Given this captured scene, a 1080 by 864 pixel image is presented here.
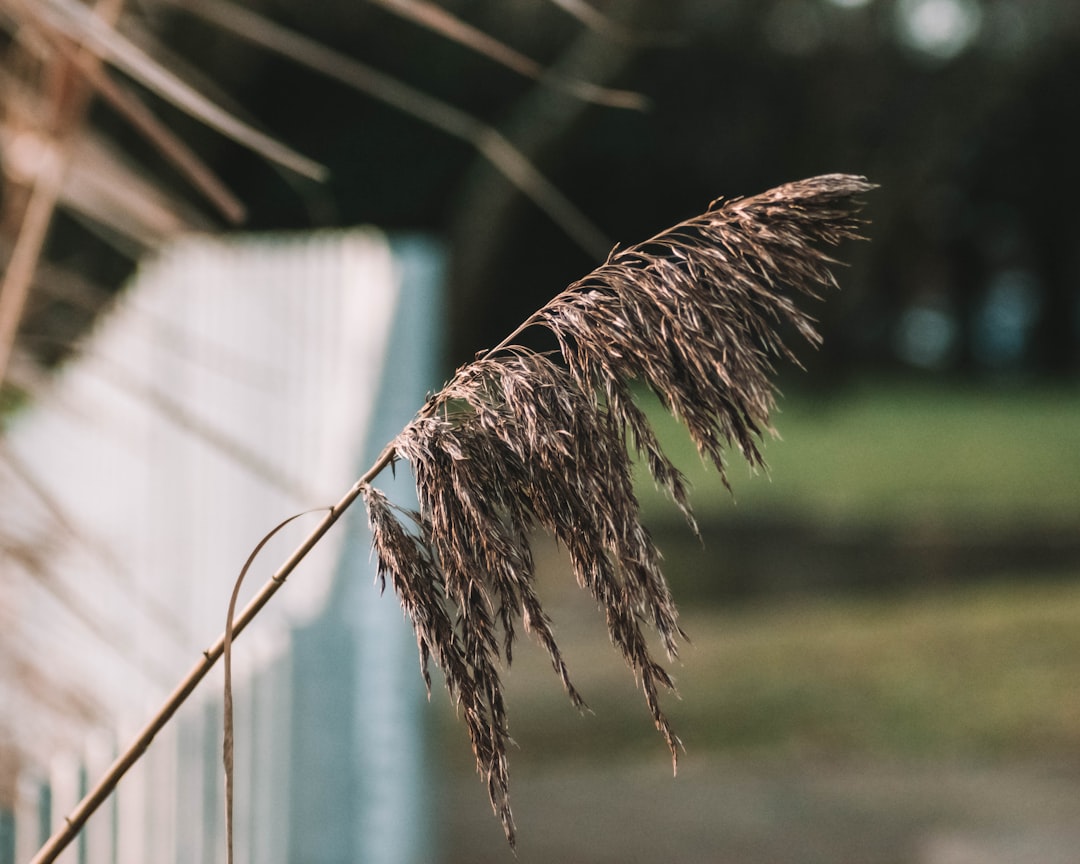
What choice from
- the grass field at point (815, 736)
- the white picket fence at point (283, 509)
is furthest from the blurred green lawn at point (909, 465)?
the white picket fence at point (283, 509)

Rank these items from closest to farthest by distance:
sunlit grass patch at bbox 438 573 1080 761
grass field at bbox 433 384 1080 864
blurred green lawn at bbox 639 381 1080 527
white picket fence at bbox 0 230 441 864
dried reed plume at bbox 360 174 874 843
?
dried reed plume at bbox 360 174 874 843, white picket fence at bbox 0 230 441 864, grass field at bbox 433 384 1080 864, sunlit grass patch at bbox 438 573 1080 761, blurred green lawn at bbox 639 381 1080 527

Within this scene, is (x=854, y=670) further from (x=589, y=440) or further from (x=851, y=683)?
(x=589, y=440)

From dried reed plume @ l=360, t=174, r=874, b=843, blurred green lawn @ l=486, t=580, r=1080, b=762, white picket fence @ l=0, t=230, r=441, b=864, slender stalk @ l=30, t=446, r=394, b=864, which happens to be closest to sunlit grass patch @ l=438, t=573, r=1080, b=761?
blurred green lawn @ l=486, t=580, r=1080, b=762

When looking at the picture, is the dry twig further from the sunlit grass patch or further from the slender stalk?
the sunlit grass patch

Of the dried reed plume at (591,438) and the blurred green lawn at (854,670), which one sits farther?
the blurred green lawn at (854,670)

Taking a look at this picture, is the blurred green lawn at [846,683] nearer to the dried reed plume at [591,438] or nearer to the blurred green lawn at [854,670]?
the blurred green lawn at [854,670]

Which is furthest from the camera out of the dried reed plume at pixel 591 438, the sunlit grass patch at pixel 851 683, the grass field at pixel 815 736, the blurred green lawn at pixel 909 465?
the blurred green lawn at pixel 909 465

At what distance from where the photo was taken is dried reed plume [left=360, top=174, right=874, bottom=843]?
2.50 feet

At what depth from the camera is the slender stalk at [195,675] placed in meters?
0.78

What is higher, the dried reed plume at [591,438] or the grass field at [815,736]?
the grass field at [815,736]

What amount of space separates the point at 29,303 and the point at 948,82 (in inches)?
410

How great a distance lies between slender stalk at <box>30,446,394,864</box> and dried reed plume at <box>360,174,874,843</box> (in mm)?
20

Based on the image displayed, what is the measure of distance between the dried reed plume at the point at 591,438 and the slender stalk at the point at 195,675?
0.06 ft

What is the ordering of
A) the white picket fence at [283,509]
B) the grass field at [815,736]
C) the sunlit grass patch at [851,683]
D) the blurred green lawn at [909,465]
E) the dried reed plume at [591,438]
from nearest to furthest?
1. the dried reed plume at [591,438]
2. the white picket fence at [283,509]
3. the grass field at [815,736]
4. the sunlit grass patch at [851,683]
5. the blurred green lawn at [909,465]
